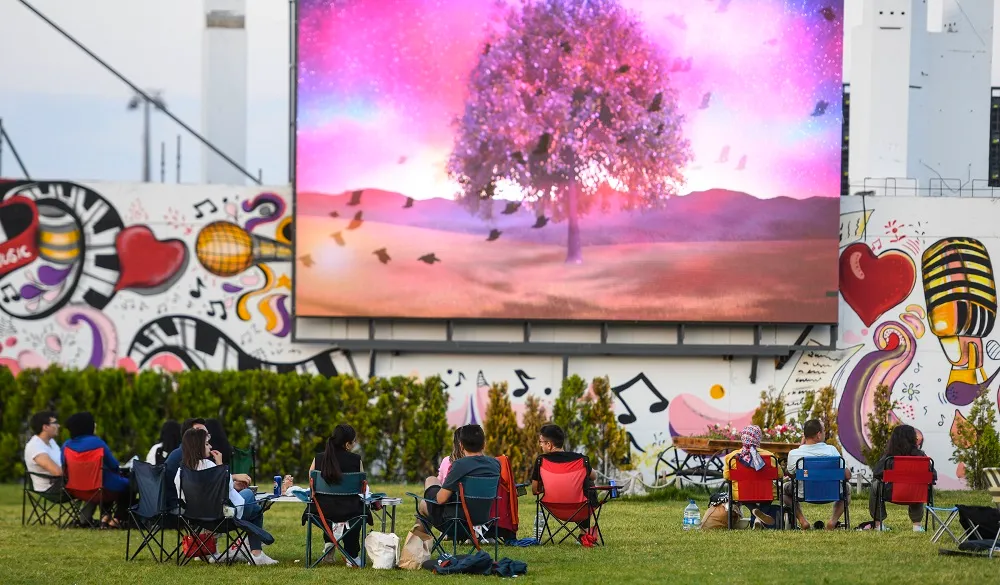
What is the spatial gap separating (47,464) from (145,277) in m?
6.82

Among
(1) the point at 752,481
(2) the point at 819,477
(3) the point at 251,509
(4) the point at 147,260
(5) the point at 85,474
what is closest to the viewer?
(3) the point at 251,509

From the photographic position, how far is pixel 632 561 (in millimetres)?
11000

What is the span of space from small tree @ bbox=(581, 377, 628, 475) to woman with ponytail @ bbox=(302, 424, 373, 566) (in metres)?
9.63

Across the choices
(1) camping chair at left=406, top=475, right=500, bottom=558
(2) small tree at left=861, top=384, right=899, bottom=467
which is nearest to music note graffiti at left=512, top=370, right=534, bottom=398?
(2) small tree at left=861, top=384, right=899, bottom=467

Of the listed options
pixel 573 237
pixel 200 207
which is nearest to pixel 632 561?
pixel 573 237

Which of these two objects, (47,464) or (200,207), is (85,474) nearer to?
(47,464)

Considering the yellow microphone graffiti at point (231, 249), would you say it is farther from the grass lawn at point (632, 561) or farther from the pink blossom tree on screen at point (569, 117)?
the grass lawn at point (632, 561)

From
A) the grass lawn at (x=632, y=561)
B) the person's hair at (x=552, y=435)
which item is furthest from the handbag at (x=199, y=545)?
the person's hair at (x=552, y=435)

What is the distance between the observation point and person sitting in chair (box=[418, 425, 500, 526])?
35.9ft

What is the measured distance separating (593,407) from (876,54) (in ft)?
26.9

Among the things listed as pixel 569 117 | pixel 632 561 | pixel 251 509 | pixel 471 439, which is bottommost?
pixel 632 561

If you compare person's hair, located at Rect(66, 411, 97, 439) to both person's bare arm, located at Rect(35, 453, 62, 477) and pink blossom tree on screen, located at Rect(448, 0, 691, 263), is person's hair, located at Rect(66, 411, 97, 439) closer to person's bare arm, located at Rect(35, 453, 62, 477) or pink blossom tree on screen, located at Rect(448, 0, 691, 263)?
person's bare arm, located at Rect(35, 453, 62, 477)

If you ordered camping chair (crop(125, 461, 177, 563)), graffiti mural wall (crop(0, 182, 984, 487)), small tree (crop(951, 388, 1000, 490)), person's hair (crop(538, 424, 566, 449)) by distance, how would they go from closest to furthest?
camping chair (crop(125, 461, 177, 563))
person's hair (crop(538, 424, 566, 449))
small tree (crop(951, 388, 1000, 490))
graffiti mural wall (crop(0, 182, 984, 487))

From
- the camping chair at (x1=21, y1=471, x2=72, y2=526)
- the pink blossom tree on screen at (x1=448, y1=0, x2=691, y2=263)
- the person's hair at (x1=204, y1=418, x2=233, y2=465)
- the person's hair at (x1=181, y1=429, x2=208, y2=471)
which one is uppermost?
the pink blossom tree on screen at (x1=448, y1=0, x2=691, y2=263)
